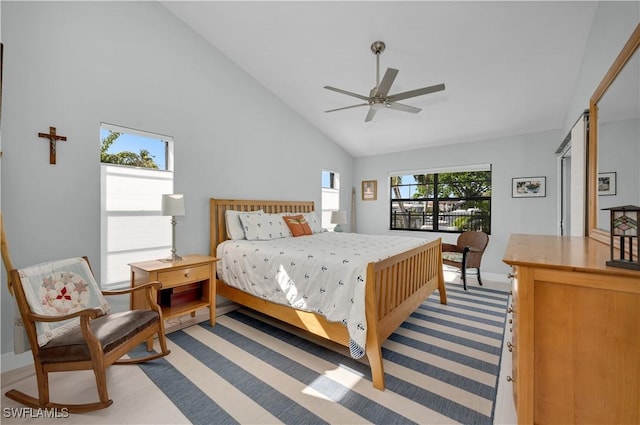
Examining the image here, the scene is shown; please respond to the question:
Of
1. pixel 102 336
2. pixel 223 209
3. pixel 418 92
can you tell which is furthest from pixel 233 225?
pixel 418 92

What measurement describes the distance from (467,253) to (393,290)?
2.52 metres

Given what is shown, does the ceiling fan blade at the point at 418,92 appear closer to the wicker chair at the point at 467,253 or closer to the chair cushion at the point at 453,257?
the wicker chair at the point at 467,253

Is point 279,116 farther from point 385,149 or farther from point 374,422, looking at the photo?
point 374,422

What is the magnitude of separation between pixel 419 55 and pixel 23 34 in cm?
363

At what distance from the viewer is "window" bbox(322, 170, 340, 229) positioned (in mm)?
5730

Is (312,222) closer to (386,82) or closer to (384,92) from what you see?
(384,92)

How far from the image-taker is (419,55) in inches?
124

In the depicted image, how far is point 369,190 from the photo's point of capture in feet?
20.9

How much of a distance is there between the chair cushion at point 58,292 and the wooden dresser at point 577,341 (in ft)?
9.13

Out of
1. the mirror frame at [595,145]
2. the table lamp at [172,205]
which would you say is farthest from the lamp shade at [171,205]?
the mirror frame at [595,145]

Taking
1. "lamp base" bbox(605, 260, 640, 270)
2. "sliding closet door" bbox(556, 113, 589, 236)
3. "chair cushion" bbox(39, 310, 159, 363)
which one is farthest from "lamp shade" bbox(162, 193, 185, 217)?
"sliding closet door" bbox(556, 113, 589, 236)

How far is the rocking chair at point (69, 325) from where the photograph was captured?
5.59 feet

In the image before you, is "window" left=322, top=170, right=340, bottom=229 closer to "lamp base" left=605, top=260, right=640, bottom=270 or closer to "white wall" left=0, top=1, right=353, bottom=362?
"white wall" left=0, top=1, right=353, bottom=362

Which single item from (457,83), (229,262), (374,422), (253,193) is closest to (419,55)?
(457,83)
